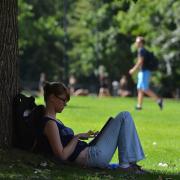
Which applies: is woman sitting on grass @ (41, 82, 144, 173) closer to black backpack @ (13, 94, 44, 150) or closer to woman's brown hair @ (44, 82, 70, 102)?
woman's brown hair @ (44, 82, 70, 102)

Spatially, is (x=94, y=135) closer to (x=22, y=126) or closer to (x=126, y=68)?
(x=22, y=126)

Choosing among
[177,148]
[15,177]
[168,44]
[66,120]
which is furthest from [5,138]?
[168,44]

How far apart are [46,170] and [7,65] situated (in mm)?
1231

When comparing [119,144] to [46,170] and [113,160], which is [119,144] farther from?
[113,160]

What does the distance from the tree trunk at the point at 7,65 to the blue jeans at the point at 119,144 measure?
36.6 inches

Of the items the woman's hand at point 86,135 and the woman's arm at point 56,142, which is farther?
the woman's hand at point 86,135

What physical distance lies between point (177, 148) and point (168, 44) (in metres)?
34.9

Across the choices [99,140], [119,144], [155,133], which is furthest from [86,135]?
[155,133]

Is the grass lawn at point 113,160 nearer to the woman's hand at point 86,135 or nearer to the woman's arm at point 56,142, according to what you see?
the woman's arm at point 56,142

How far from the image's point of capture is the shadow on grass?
6.65 metres

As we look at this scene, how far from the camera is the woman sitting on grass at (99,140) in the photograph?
23.5 ft

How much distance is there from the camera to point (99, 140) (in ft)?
24.0

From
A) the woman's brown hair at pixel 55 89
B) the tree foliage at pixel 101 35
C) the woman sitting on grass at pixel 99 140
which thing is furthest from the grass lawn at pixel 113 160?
the tree foliage at pixel 101 35

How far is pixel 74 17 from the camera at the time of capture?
8456 cm
